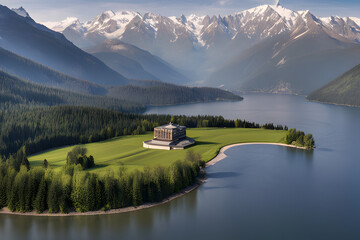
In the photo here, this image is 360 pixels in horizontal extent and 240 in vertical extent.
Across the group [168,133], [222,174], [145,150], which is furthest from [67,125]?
[222,174]

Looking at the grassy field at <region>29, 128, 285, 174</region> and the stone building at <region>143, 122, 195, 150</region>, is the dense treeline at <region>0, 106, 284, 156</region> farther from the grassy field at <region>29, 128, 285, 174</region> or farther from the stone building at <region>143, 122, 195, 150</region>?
the stone building at <region>143, 122, 195, 150</region>

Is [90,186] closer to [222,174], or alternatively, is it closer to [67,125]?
[222,174]

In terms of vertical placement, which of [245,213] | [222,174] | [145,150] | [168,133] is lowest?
[245,213]

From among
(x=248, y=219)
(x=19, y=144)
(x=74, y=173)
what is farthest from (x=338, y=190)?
(x=19, y=144)

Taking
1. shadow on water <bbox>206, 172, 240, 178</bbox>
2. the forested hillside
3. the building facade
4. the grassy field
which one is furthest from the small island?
the forested hillside

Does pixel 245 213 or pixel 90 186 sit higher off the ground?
pixel 90 186

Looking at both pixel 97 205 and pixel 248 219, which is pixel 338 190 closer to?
pixel 248 219

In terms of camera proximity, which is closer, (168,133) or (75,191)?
(75,191)

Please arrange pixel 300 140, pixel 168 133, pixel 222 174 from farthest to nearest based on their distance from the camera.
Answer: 1. pixel 300 140
2. pixel 168 133
3. pixel 222 174
